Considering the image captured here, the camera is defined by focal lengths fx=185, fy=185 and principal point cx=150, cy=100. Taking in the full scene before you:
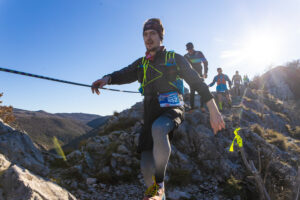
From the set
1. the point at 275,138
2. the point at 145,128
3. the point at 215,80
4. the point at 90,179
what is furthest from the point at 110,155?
the point at 275,138

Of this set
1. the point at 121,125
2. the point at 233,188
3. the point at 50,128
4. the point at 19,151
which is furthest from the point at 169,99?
the point at 50,128

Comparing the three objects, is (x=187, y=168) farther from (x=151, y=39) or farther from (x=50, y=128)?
(x=50, y=128)

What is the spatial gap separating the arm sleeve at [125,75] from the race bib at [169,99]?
934 mm

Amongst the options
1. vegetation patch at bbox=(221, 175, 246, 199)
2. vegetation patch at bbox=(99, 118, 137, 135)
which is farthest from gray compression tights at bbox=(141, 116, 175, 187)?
vegetation patch at bbox=(99, 118, 137, 135)

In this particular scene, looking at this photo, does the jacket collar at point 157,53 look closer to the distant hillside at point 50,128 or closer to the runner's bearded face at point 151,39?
the runner's bearded face at point 151,39

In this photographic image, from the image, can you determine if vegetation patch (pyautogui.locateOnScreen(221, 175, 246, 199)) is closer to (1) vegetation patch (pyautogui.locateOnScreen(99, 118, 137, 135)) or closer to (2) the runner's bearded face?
(1) vegetation patch (pyautogui.locateOnScreen(99, 118, 137, 135))

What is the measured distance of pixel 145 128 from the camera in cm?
302

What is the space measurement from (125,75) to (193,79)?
136 centimetres

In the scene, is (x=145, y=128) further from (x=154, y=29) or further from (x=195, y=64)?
(x=195, y=64)

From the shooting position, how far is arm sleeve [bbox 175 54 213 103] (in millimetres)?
2658

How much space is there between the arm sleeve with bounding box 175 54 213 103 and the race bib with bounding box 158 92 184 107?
303 millimetres

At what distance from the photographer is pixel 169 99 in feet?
9.29

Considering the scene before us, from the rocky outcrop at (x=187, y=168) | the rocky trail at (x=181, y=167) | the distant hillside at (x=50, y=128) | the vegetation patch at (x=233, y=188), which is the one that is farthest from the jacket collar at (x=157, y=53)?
the distant hillside at (x=50, y=128)

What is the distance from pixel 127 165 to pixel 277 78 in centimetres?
5508
